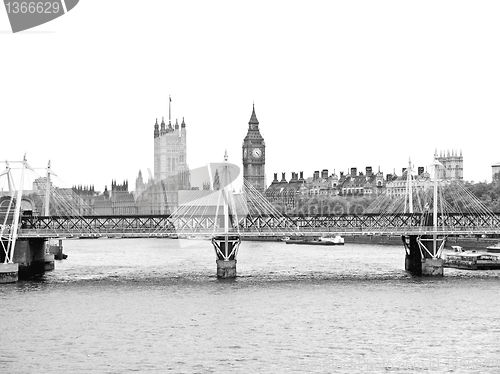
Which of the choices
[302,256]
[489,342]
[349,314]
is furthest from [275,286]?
[302,256]

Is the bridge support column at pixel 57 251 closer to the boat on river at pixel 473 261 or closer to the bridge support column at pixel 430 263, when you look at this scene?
the boat on river at pixel 473 261

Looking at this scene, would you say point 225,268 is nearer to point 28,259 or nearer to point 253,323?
point 28,259

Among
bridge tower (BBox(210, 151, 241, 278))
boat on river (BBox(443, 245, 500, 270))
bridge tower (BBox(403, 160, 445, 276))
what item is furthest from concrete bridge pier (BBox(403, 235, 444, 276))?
bridge tower (BBox(210, 151, 241, 278))

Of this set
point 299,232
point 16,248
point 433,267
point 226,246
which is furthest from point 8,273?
point 433,267

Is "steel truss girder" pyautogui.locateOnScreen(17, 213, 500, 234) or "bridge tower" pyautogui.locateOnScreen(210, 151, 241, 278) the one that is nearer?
"bridge tower" pyautogui.locateOnScreen(210, 151, 241, 278)

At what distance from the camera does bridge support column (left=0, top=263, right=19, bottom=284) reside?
6694cm

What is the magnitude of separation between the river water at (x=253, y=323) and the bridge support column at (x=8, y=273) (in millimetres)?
891

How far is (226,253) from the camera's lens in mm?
70062

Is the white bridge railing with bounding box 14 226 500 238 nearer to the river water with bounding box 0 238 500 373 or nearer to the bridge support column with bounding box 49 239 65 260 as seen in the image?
the river water with bounding box 0 238 500 373

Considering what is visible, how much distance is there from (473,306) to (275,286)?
48.7 feet

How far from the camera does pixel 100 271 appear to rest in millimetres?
79312

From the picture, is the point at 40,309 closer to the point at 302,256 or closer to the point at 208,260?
the point at 208,260

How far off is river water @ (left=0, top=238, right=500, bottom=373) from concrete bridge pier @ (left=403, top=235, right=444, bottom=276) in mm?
1387

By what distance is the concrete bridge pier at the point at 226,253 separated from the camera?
69.2m
